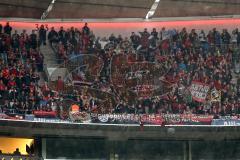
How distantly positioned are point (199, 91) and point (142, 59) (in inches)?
123

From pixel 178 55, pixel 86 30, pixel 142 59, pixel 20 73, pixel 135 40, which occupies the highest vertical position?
pixel 86 30

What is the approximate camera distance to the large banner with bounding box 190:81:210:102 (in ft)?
88.2

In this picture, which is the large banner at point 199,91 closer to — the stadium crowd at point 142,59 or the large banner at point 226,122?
the stadium crowd at point 142,59

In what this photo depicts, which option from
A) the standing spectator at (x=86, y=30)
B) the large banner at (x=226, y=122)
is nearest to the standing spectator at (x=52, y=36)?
the standing spectator at (x=86, y=30)

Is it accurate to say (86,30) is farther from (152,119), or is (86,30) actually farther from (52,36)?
(152,119)

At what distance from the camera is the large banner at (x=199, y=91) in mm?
26875

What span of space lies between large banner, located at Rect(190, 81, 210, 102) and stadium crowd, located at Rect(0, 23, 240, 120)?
0.22 m

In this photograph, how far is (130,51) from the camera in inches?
1147

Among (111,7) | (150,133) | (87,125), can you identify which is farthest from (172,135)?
(111,7)

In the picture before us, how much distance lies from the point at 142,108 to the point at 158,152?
1933 millimetres

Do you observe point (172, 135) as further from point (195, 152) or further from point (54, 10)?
point (54, 10)

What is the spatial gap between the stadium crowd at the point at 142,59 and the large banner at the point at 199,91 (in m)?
0.22

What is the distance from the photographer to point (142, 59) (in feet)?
94.7

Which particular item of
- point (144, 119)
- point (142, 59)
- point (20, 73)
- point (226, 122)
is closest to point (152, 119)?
point (144, 119)
